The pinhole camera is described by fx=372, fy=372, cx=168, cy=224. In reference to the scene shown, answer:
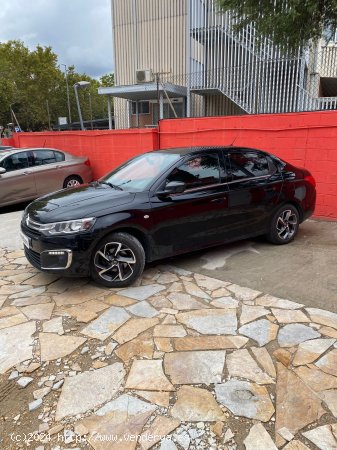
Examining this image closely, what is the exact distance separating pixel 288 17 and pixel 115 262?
15.5 feet

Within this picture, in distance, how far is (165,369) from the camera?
285 cm

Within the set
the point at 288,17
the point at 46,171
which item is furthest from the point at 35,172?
the point at 288,17

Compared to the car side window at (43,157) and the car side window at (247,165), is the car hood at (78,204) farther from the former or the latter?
the car side window at (43,157)

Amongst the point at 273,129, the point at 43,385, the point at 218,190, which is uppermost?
the point at 273,129

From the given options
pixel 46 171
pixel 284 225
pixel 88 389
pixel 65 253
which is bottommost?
pixel 88 389

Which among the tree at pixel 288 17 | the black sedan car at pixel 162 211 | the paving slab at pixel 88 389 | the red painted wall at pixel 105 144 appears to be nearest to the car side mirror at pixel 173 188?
the black sedan car at pixel 162 211

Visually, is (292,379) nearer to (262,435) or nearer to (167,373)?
(262,435)

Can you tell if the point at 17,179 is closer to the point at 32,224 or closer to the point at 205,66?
the point at 32,224

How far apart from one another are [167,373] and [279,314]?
53.8 inches

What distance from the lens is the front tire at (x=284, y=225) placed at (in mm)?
5492

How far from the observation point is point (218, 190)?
487 centimetres

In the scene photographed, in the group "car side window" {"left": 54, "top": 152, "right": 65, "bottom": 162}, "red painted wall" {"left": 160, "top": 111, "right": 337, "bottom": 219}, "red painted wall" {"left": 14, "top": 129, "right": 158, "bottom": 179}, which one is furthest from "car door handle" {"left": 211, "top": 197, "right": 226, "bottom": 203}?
"car side window" {"left": 54, "top": 152, "right": 65, "bottom": 162}

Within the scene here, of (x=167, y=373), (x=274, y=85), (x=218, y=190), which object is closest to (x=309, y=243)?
(x=218, y=190)

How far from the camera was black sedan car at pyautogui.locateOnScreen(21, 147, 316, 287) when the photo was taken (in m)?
4.00
